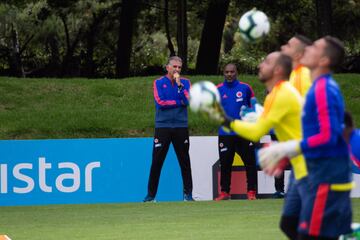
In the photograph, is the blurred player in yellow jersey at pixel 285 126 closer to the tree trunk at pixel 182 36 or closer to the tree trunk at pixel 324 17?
the tree trunk at pixel 324 17

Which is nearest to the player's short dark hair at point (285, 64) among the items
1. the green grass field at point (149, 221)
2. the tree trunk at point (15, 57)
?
the green grass field at point (149, 221)

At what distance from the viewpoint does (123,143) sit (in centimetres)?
1828

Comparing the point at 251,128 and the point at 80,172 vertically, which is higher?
the point at 251,128

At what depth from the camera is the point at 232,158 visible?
17.3m

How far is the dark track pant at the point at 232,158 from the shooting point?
17.2 meters

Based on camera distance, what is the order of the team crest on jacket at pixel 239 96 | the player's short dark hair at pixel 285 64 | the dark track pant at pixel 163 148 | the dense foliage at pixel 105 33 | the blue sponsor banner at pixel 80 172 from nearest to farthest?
the player's short dark hair at pixel 285 64 → the team crest on jacket at pixel 239 96 → the dark track pant at pixel 163 148 → the blue sponsor banner at pixel 80 172 → the dense foliage at pixel 105 33

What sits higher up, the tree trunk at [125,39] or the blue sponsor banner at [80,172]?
the tree trunk at [125,39]

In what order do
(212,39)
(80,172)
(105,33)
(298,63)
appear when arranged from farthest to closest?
(105,33) < (212,39) < (80,172) < (298,63)

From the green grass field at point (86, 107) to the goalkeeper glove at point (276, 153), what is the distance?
14.2m

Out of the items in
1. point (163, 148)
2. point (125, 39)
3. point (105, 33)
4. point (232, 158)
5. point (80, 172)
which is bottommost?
point (80, 172)

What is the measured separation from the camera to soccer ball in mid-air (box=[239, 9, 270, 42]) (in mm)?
9328

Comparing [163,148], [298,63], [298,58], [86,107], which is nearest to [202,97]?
[298,58]

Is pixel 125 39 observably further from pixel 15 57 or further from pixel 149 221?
pixel 149 221

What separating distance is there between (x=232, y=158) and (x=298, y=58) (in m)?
8.02
